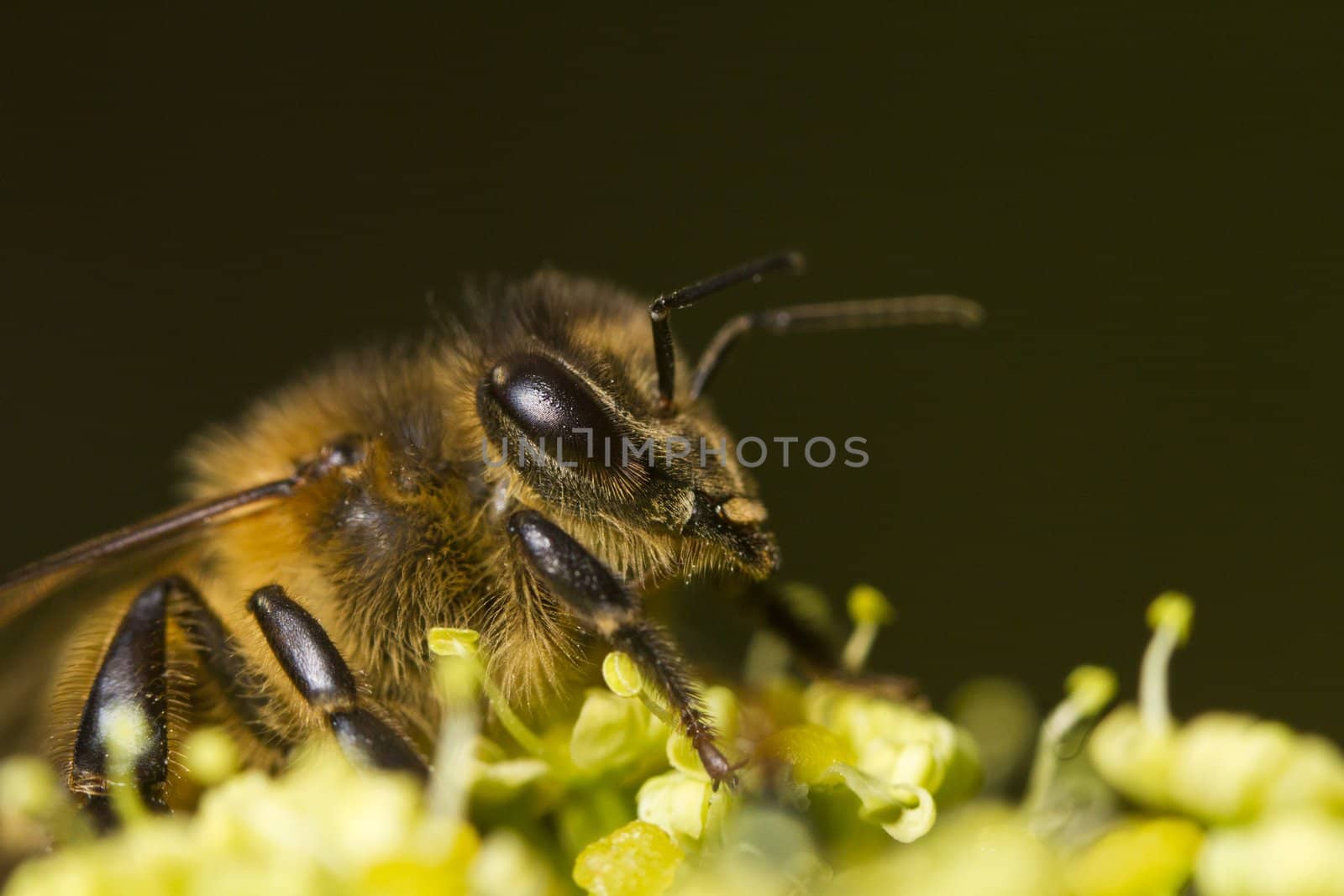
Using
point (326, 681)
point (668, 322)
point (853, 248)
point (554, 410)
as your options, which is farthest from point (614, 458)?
point (853, 248)

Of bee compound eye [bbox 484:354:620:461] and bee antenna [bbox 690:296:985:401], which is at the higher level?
bee antenna [bbox 690:296:985:401]

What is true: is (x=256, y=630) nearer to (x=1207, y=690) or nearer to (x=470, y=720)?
(x=470, y=720)

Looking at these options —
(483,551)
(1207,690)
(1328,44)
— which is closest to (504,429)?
(483,551)

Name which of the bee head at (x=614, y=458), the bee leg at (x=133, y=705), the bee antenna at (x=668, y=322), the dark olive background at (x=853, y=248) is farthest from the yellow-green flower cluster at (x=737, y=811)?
the dark olive background at (x=853, y=248)

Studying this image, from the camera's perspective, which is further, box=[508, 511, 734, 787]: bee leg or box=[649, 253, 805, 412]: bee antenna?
box=[649, 253, 805, 412]: bee antenna

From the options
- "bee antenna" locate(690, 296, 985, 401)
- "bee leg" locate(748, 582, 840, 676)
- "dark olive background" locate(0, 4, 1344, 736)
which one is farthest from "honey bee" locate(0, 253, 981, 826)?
"dark olive background" locate(0, 4, 1344, 736)

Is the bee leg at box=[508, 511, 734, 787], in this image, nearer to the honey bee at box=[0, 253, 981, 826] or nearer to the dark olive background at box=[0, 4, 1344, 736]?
the honey bee at box=[0, 253, 981, 826]

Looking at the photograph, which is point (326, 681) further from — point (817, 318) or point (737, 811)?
point (817, 318)
